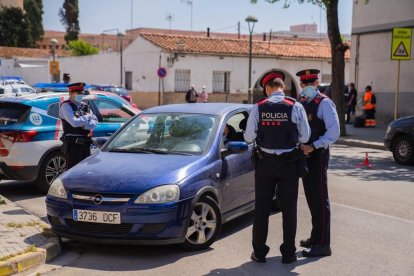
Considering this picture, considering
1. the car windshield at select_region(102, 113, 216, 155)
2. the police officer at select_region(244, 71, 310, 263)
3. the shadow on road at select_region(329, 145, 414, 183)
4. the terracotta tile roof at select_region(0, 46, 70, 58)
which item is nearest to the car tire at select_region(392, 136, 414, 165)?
the shadow on road at select_region(329, 145, 414, 183)

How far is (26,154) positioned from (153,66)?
3184 centimetres

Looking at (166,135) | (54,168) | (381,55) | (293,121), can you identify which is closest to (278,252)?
(293,121)

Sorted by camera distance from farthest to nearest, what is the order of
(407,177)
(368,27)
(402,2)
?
1. (368,27)
2. (402,2)
3. (407,177)

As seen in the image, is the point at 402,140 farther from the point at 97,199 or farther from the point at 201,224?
the point at 97,199

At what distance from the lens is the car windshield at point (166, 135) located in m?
6.74

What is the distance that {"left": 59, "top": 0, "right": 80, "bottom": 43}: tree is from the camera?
97875 mm

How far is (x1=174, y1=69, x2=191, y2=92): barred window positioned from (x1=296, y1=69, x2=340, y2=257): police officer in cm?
3377

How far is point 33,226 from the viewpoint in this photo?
693 centimetres

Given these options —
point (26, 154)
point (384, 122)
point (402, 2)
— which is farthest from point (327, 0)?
point (26, 154)

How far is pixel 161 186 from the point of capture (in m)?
5.81

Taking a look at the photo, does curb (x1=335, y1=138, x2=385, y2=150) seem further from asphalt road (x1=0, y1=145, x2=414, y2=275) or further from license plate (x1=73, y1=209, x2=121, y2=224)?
license plate (x1=73, y1=209, x2=121, y2=224)

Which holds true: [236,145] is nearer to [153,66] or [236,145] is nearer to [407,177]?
[407,177]

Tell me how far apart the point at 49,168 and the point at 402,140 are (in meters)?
8.36

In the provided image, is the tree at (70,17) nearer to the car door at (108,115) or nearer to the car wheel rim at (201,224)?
the car door at (108,115)
